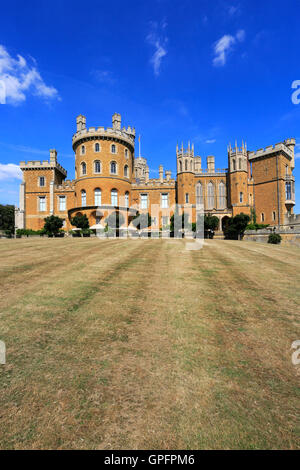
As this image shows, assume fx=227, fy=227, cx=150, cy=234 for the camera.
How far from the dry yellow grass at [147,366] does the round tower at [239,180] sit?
33660 millimetres

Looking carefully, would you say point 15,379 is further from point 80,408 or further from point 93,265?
point 93,265

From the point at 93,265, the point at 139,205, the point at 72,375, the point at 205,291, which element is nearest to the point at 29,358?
Result: the point at 72,375

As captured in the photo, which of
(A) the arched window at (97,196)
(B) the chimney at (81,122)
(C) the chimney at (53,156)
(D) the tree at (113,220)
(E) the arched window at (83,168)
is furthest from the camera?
(C) the chimney at (53,156)

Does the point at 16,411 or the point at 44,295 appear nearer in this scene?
the point at 16,411

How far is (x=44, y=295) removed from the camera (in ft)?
20.1

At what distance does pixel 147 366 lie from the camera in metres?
3.65

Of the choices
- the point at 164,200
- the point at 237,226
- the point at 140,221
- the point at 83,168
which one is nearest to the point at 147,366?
the point at 237,226

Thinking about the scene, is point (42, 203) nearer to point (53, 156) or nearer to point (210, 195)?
point (53, 156)

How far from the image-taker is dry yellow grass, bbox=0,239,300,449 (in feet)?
8.52

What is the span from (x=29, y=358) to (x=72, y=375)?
89 centimetres

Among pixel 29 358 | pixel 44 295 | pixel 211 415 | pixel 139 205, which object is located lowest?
pixel 211 415

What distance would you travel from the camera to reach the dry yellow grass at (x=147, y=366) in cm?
260

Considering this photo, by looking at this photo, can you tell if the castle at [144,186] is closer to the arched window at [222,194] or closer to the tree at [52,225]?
the arched window at [222,194]

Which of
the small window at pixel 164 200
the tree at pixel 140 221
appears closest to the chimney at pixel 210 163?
the small window at pixel 164 200
